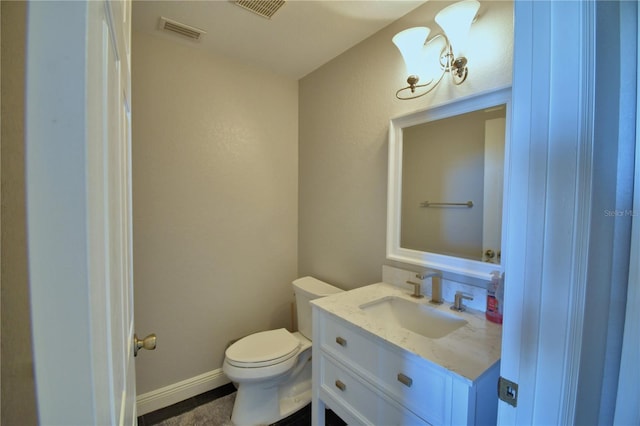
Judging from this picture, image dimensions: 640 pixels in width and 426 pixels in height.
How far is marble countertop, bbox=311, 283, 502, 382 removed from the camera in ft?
2.83

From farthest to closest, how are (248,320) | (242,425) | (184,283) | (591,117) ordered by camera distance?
(248,320) → (184,283) → (242,425) → (591,117)

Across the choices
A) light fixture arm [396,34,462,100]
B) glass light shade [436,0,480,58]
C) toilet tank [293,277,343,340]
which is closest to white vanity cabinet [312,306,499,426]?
toilet tank [293,277,343,340]

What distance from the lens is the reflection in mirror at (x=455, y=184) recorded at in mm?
1241

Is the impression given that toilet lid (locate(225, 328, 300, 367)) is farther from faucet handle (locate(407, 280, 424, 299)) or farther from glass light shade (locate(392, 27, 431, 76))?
glass light shade (locate(392, 27, 431, 76))

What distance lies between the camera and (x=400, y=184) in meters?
1.60

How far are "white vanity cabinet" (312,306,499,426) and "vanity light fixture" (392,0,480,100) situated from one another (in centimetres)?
121

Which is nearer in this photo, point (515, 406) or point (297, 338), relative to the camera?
point (515, 406)

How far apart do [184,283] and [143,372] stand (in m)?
0.58

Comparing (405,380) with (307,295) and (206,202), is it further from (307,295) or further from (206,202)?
(206,202)

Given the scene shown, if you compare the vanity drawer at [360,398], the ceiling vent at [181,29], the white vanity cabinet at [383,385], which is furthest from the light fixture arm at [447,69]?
the vanity drawer at [360,398]

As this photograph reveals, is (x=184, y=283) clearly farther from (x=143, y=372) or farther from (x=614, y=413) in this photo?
(x=614, y=413)

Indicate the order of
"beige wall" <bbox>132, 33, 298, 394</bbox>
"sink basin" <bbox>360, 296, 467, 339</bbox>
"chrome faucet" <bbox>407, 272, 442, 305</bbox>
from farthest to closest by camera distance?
1. "beige wall" <bbox>132, 33, 298, 394</bbox>
2. "chrome faucet" <bbox>407, 272, 442, 305</bbox>
3. "sink basin" <bbox>360, 296, 467, 339</bbox>

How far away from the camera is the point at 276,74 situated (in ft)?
7.21

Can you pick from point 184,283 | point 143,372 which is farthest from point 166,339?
point 184,283
